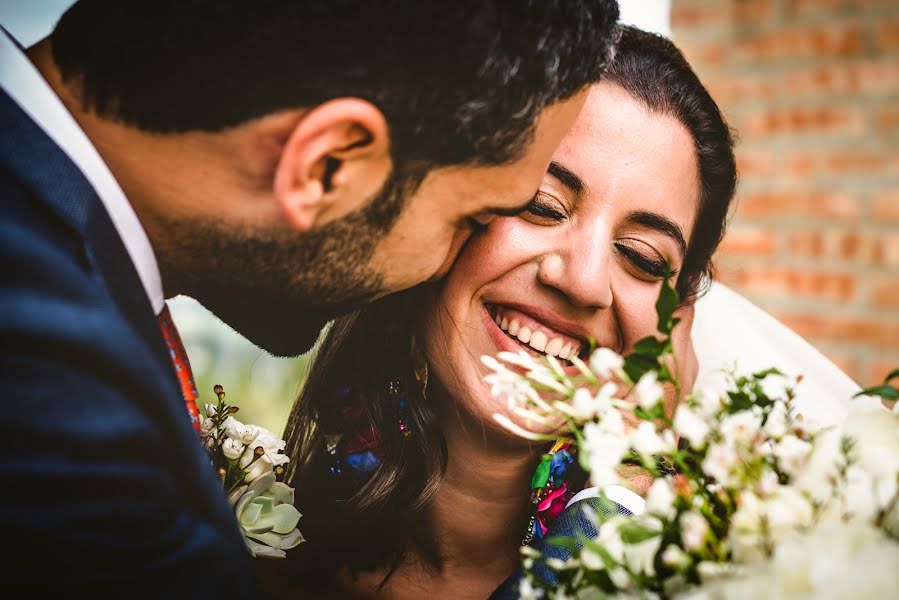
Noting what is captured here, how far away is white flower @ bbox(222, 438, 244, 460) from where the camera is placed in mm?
1172

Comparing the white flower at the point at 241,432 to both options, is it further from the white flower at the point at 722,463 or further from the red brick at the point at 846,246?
the red brick at the point at 846,246

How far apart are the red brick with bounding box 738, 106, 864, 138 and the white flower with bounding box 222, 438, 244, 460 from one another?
2101 mm

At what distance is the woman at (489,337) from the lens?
124 centimetres

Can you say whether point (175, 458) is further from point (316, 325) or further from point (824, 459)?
point (824, 459)

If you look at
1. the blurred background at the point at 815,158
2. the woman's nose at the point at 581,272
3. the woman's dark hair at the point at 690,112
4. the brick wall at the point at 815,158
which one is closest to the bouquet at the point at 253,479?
the woman's nose at the point at 581,272

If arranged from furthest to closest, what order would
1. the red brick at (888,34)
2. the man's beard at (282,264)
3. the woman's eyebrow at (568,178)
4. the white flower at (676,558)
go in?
the red brick at (888,34) → the woman's eyebrow at (568,178) → the man's beard at (282,264) → the white flower at (676,558)

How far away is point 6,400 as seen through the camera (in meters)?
0.64

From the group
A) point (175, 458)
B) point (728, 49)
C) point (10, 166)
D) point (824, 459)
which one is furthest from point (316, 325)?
point (728, 49)

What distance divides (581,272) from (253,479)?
0.64 meters

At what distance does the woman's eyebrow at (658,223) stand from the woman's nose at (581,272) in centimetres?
9

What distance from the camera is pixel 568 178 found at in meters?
1.23

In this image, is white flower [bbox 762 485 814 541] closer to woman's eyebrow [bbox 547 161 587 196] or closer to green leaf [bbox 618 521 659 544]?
green leaf [bbox 618 521 659 544]

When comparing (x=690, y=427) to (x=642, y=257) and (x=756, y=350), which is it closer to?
(x=642, y=257)

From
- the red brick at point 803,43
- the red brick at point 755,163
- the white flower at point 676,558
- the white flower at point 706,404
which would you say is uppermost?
the red brick at point 803,43
